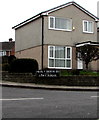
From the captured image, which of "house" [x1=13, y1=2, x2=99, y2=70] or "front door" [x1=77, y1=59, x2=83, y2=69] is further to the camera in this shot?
"front door" [x1=77, y1=59, x2=83, y2=69]

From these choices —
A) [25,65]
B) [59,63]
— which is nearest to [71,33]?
[59,63]

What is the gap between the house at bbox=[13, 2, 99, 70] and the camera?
2720 centimetres

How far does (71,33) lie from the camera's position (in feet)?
93.0

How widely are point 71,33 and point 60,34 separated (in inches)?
46.8

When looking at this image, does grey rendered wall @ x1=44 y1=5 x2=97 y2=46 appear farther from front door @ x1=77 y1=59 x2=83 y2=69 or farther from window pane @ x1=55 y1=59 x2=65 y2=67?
front door @ x1=77 y1=59 x2=83 y2=69

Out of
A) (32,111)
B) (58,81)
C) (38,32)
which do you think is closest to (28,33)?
(38,32)

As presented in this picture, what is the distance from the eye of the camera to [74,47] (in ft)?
93.2

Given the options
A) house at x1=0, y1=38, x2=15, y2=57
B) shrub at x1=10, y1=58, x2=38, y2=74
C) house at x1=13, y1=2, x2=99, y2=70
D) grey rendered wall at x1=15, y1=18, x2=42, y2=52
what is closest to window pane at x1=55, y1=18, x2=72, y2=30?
house at x1=13, y1=2, x2=99, y2=70

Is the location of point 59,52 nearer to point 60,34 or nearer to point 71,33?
point 60,34

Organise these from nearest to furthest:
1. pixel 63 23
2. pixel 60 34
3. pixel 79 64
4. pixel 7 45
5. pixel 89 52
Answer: pixel 89 52
pixel 60 34
pixel 63 23
pixel 79 64
pixel 7 45

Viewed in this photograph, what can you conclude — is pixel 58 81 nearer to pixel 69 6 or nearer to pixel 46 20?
pixel 46 20

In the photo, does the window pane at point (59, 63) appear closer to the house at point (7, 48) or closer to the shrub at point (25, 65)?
the shrub at point (25, 65)

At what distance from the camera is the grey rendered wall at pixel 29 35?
28.2 m

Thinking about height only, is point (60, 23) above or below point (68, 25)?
above
